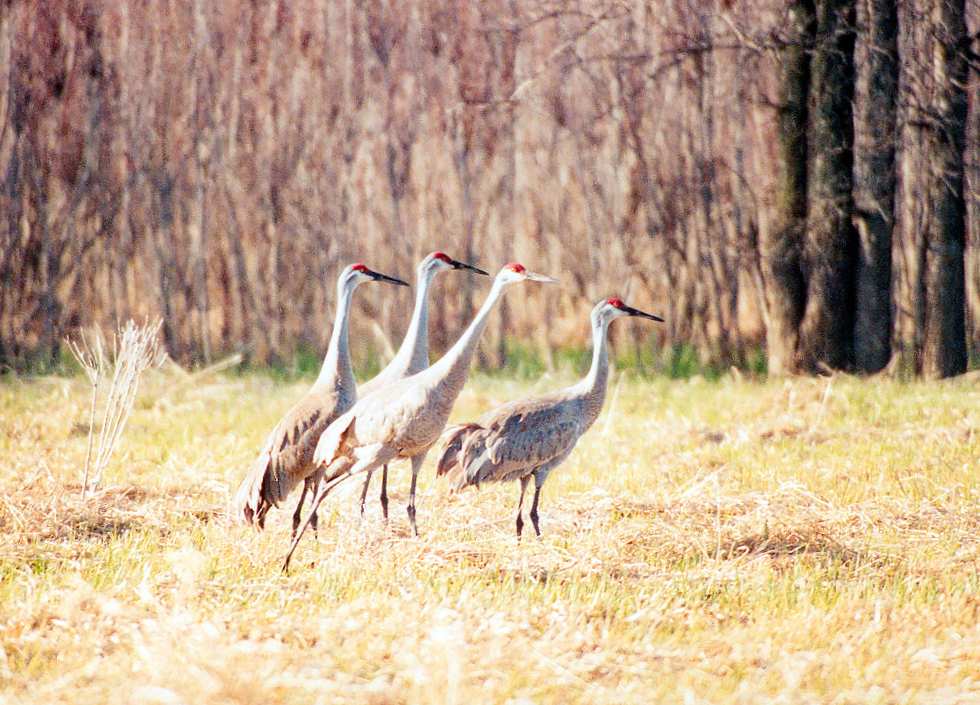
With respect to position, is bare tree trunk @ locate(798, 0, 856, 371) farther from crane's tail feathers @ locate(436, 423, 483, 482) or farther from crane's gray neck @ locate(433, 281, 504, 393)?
crane's gray neck @ locate(433, 281, 504, 393)

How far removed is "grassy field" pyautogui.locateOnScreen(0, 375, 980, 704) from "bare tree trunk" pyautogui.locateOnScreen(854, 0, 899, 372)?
2.21 meters

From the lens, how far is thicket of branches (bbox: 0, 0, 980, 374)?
11484 mm

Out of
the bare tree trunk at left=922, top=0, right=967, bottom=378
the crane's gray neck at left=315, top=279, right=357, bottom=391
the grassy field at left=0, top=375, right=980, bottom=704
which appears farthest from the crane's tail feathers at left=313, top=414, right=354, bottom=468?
the bare tree trunk at left=922, top=0, right=967, bottom=378

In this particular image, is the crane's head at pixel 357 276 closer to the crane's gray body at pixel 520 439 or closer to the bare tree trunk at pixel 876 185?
the crane's gray body at pixel 520 439

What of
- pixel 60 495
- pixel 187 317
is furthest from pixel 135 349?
pixel 187 317

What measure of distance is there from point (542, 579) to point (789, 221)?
239 inches

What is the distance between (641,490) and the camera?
6.93 m

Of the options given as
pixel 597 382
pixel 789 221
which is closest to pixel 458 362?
pixel 597 382

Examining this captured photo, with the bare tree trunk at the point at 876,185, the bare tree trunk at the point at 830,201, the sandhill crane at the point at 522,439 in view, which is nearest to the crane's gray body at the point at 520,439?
the sandhill crane at the point at 522,439

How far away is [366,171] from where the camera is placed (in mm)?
11867

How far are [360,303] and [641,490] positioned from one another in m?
5.40

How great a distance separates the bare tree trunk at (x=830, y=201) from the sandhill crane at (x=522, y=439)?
4782 mm

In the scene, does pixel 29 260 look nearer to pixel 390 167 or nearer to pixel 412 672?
pixel 390 167

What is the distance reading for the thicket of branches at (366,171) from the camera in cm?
1148
